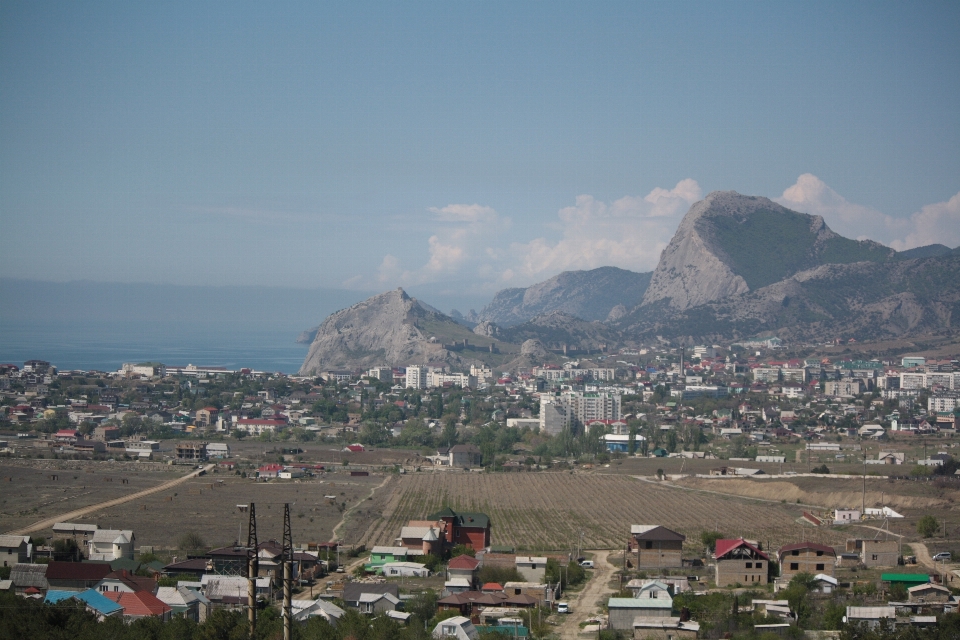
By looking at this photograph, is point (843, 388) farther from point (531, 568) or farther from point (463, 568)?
point (463, 568)

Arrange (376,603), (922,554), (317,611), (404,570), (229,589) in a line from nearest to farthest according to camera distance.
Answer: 1. (317,611)
2. (376,603)
3. (229,589)
4. (404,570)
5. (922,554)

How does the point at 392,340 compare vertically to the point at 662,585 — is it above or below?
above

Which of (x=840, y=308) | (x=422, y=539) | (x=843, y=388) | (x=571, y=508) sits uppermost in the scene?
(x=840, y=308)

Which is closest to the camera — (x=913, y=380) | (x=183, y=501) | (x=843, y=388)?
(x=183, y=501)

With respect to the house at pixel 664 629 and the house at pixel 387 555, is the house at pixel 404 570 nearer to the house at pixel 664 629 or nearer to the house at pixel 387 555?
the house at pixel 387 555

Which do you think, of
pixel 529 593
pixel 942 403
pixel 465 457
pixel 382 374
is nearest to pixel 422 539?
pixel 529 593

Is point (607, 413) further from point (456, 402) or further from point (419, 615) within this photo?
point (419, 615)
